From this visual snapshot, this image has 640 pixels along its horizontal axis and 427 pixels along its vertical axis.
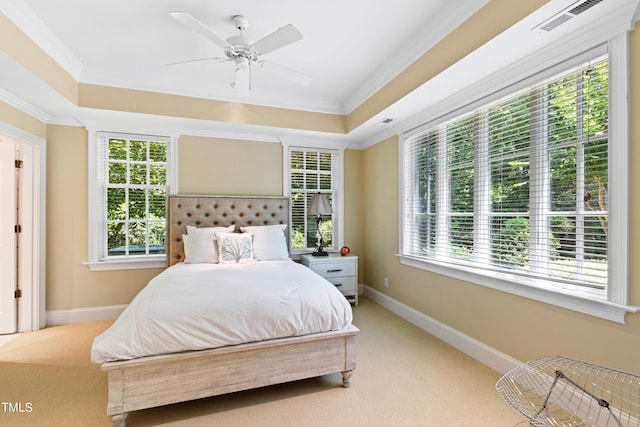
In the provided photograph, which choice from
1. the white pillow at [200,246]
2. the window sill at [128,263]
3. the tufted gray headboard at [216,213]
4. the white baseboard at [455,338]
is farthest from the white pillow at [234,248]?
the white baseboard at [455,338]

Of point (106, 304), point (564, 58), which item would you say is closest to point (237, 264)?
point (106, 304)

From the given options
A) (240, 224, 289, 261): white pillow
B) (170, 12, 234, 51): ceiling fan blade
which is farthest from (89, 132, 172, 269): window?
(170, 12, 234, 51): ceiling fan blade

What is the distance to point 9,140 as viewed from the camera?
296cm

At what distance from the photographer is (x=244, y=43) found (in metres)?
2.24

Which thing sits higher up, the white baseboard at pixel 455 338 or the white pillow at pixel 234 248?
the white pillow at pixel 234 248

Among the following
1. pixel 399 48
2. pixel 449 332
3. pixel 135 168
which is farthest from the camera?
pixel 135 168

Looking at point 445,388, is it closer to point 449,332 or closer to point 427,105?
point 449,332

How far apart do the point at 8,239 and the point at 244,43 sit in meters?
3.20

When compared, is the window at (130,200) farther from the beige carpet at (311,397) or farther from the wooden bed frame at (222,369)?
the wooden bed frame at (222,369)

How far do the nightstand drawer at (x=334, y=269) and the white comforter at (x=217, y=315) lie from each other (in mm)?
1421

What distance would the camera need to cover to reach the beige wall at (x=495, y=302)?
164 cm

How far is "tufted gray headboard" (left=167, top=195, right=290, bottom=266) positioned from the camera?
3.70 m

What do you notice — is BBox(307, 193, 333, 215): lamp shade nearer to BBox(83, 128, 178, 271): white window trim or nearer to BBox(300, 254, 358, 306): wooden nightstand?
BBox(300, 254, 358, 306): wooden nightstand

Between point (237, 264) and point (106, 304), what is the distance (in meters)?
1.80
